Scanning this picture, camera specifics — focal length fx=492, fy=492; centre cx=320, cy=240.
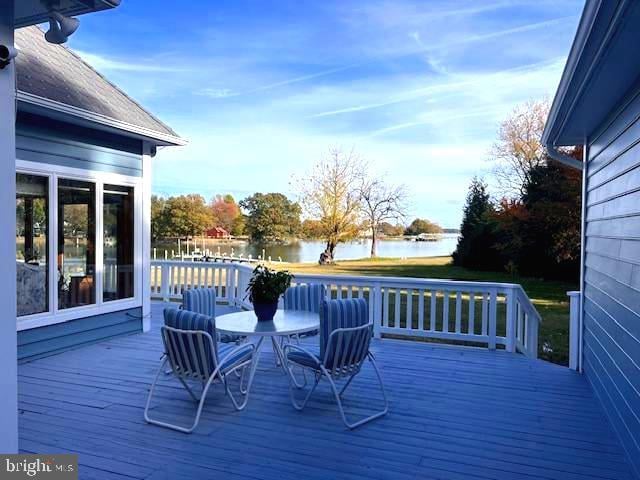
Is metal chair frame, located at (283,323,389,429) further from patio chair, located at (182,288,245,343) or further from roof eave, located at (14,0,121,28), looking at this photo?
roof eave, located at (14,0,121,28)

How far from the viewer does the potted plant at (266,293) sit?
449 centimetres

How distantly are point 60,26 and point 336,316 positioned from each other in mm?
2559

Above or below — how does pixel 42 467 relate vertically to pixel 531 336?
below

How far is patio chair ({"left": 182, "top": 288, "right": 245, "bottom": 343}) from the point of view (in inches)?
184

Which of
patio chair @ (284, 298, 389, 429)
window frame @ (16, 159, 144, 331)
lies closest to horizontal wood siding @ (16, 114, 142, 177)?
window frame @ (16, 159, 144, 331)

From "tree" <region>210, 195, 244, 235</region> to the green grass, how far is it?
3.64 meters

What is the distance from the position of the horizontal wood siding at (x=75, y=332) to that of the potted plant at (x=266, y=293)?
2.65 m

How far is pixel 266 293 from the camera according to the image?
4.49 meters

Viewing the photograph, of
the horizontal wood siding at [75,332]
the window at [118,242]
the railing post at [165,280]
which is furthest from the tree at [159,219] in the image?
the horizontal wood siding at [75,332]

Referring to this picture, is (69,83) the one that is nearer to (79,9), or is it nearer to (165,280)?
(165,280)

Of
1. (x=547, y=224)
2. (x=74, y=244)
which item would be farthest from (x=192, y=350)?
(x=547, y=224)

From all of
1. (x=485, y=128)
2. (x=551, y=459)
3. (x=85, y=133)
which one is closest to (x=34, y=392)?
(x=85, y=133)

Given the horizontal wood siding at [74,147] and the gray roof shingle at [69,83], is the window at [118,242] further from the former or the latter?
the gray roof shingle at [69,83]

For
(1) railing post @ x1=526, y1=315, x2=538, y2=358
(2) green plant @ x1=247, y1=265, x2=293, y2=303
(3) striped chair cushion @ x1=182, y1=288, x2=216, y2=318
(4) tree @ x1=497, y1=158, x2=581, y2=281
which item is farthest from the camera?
(4) tree @ x1=497, y1=158, x2=581, y2=281
